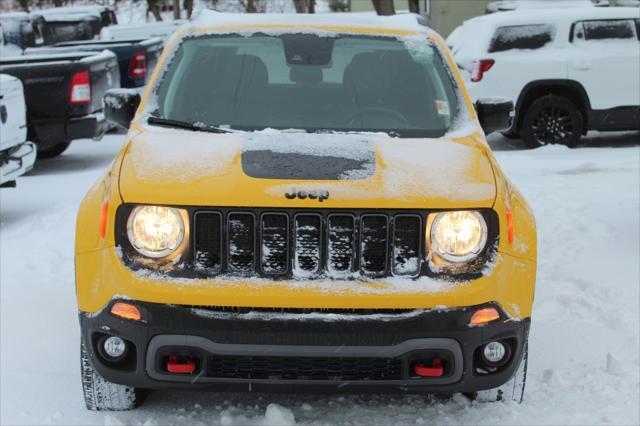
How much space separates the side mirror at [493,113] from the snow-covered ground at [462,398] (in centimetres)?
114

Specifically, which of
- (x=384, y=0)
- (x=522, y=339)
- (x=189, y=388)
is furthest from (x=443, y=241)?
(x=384, y=0)

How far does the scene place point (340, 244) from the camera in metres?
3.67

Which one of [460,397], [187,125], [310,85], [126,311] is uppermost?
[310,85]

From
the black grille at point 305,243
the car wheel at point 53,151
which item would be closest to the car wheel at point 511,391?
the black grille at point 305,243

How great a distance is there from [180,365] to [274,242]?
0.58 metres

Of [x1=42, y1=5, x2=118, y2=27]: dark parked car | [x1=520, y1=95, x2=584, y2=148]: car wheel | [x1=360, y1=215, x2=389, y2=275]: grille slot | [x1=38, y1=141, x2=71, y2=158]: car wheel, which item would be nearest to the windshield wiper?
[x1=360, y1=215, x2=389, y2=275]: grille slot

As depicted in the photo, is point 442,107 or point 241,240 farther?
point 442,107

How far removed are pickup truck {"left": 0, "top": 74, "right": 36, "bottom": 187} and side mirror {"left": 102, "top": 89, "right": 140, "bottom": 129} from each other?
3.32 m

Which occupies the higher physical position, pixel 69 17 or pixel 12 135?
pixel 69 17

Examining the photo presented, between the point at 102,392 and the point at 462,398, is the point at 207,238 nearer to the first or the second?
the point at 102,392

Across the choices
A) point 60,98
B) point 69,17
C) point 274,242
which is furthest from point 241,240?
point 69,17

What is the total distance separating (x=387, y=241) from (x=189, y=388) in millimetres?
938

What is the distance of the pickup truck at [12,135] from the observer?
8125mm

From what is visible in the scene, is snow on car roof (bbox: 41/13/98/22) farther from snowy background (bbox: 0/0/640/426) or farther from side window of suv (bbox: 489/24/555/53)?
snowy background (bbox: 0/0/640/426)
